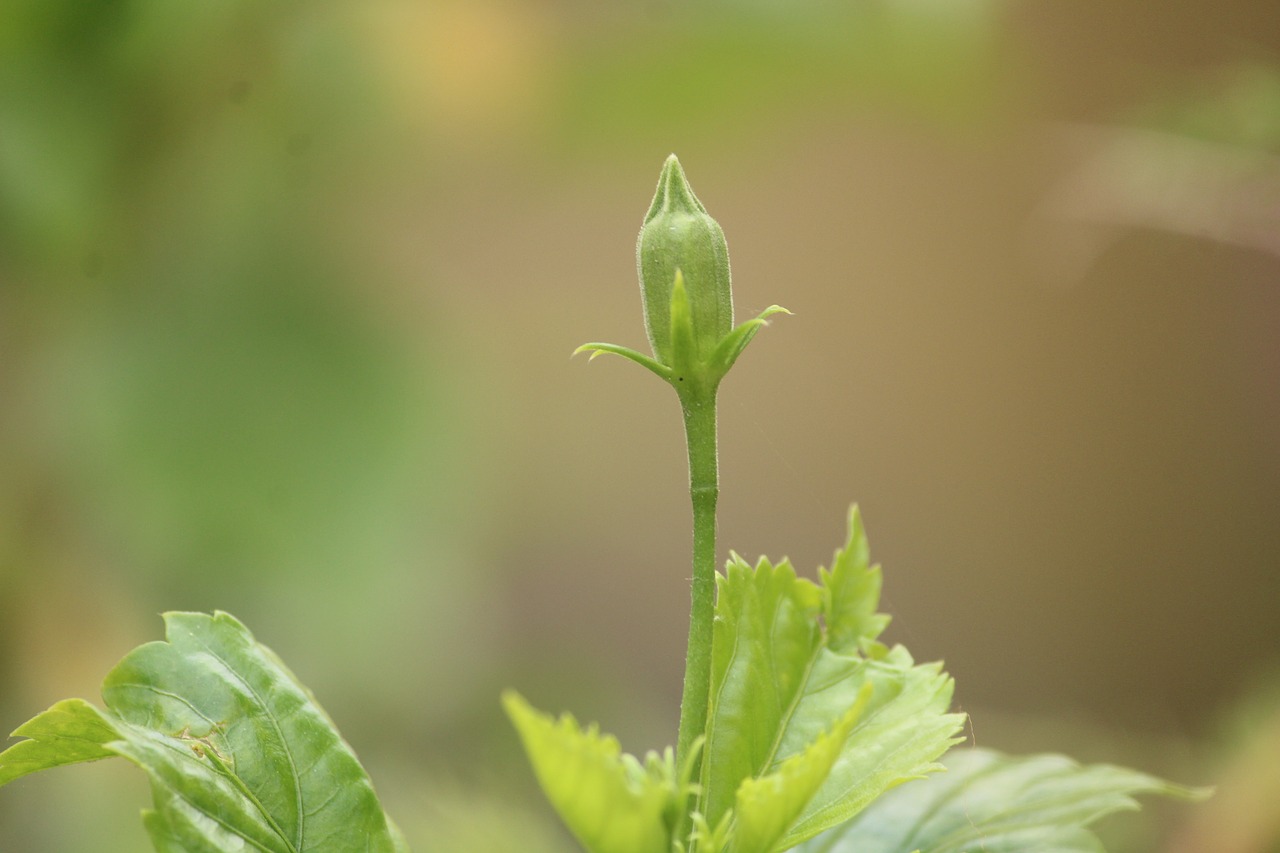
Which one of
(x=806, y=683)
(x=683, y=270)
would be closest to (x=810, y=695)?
(x=806, y=683)

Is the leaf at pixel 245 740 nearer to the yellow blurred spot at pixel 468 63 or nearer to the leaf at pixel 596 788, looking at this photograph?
the leaf at pixel 596 788

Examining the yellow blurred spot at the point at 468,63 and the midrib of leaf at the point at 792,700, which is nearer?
the midrib of leaf at the point at 792,700

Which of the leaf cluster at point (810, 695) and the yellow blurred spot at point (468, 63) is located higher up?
the yellow blurred spot at point (468, 63)

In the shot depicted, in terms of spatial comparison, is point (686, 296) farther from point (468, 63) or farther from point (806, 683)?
point (468, 63)

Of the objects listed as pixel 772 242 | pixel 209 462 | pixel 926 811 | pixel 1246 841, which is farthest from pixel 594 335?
pixel 926 811

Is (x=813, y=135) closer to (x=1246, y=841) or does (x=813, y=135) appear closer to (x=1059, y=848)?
(x=1246, y=841)

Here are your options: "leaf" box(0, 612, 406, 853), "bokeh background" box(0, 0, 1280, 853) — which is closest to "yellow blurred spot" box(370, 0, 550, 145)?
"bokeh background" box(0, 0, 1280, 853)

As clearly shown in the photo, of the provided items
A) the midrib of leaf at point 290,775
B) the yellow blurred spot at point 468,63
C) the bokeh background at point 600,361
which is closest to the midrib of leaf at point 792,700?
the midrib of leaf at point 290,775
